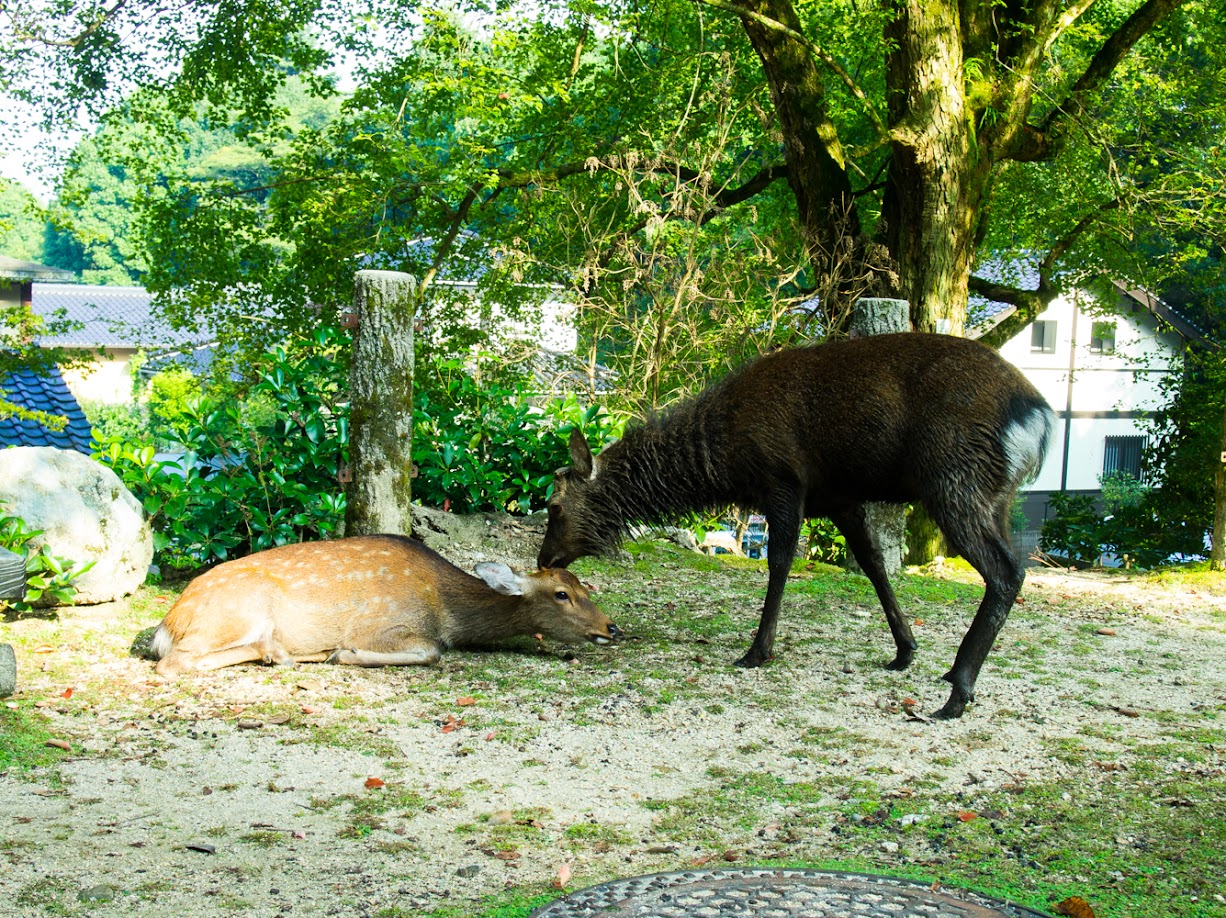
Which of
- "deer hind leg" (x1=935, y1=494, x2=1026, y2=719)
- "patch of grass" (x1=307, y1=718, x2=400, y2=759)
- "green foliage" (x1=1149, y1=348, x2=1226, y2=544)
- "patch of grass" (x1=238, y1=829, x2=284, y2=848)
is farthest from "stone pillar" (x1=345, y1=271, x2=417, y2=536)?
"green foliage" (x1=1149, y1=348, x2=1226, y2=544)

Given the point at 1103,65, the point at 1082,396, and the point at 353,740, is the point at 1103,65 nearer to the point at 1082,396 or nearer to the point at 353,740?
the point at 353,740

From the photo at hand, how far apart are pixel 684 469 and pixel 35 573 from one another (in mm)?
3734

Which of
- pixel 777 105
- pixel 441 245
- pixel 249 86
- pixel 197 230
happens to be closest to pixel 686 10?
pixel 777 105

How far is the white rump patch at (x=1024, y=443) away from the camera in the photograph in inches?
220

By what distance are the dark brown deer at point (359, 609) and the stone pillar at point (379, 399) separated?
30.0 inches

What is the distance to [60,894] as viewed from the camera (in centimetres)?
333

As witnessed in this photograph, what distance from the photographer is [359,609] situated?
20.2 ft

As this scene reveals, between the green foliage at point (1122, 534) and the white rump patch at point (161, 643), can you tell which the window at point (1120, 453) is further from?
the white rump patch at point (161, 643)

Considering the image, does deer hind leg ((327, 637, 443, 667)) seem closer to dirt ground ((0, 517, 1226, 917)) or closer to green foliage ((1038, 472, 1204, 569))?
dirt ground ((0, 517, 1226, 917))

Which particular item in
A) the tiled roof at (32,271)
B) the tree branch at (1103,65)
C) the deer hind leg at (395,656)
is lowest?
the deer hind leg at (395,656)

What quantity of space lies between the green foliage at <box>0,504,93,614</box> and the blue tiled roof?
27.5 feet

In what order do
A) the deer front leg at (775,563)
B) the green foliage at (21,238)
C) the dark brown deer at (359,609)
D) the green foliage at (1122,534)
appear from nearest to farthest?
1. the dark brown deer at (359,609)
2. the deer front leg at (775,563)
3. the green foliage at (1122,534)
4. the green foliage at (21,238)

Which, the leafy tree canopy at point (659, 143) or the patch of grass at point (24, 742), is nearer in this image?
the patch of grass at point (24, 742)

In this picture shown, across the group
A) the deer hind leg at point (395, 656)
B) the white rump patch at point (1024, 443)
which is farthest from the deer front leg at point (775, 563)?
the deer hind leg at point (395, 656)
